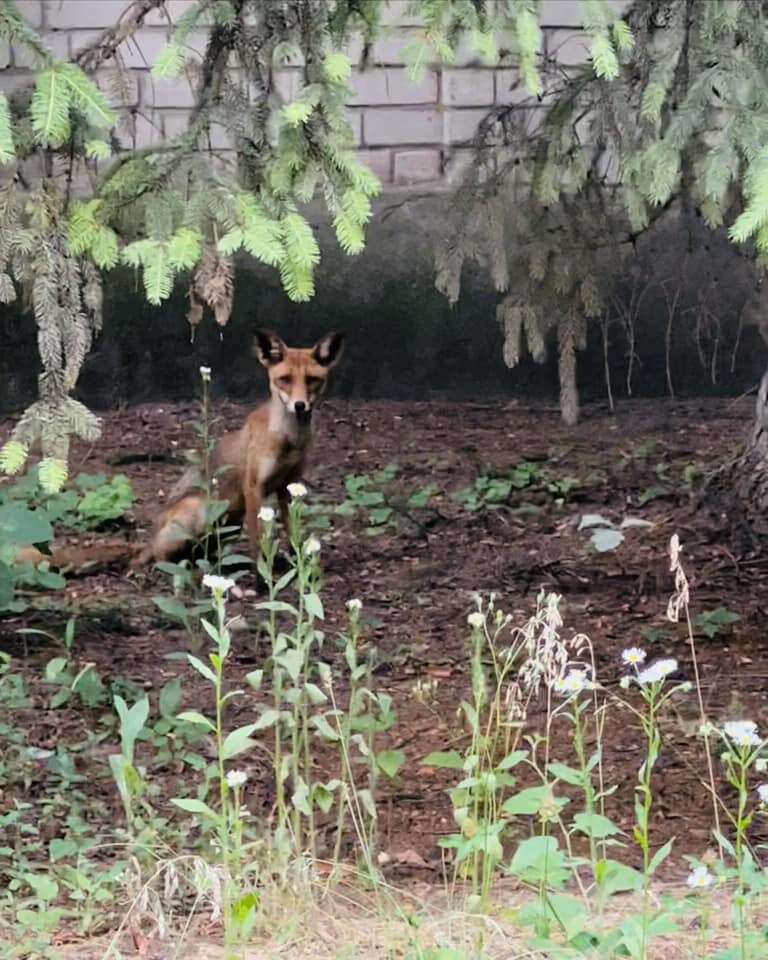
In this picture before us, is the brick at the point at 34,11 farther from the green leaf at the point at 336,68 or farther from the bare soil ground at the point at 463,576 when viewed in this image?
the green leaf at the point at 336,68

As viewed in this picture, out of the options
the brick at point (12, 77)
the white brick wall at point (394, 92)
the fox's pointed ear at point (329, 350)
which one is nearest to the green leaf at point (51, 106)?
the fox's pointed ear at point (329, 350)

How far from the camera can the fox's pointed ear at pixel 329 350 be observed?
7.64 m

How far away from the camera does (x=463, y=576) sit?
702 cm

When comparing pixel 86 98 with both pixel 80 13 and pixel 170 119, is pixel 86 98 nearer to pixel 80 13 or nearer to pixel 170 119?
pixel 170 119

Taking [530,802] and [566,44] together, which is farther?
A: [566,44]

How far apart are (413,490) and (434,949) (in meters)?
4.93

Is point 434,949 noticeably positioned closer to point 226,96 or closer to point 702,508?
point 226,96

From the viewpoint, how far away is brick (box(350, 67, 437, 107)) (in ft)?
31.0

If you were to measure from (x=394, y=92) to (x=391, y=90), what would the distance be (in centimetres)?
2

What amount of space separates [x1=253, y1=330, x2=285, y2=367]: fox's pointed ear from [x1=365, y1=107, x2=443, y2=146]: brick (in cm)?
234

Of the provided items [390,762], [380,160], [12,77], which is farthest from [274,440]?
[390,762]

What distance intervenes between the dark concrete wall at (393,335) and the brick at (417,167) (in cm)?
15

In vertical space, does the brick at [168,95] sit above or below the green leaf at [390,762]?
above

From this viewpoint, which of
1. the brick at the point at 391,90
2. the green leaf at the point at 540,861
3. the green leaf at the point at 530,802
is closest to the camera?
the green leaf at the point at 540,861
